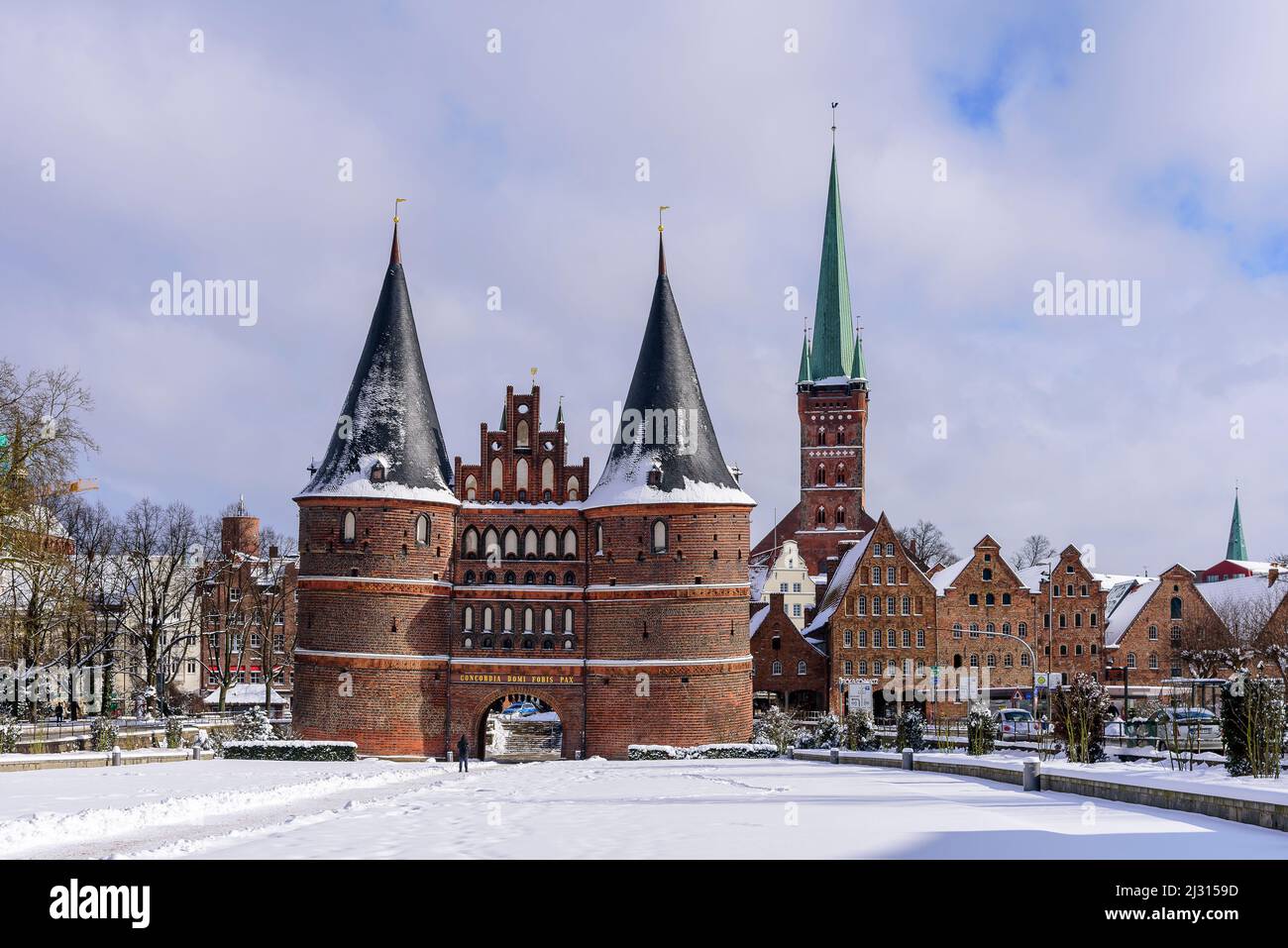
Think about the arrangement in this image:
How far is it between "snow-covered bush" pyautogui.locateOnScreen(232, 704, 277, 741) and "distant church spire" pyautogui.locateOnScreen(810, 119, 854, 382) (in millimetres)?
56355

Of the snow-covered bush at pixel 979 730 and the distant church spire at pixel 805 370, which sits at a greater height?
the distant church spire at pixel 805 370

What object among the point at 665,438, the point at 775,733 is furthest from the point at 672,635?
the point at 665,438

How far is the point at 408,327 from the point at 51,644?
23.1m

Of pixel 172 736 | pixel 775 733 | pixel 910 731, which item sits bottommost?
pixel 775 733

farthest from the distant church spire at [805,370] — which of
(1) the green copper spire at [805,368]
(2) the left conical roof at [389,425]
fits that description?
(2) the left conical roof at [389,425]

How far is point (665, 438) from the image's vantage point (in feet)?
161

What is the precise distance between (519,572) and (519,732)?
72.5ft

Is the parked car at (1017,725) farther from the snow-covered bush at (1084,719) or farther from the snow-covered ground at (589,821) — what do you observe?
the snow-covered ground at (589,821)

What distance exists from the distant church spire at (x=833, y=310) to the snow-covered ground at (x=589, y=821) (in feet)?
223

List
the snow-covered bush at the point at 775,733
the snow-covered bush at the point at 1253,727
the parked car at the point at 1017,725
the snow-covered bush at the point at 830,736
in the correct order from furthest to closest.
→ 1. the snow-covered bush at the point at 775,733
2. the parked car at the point at 1017,725
3. the snow-covered bush at the point at 830,736
4. the snow-covered bush at the point at 1253,727

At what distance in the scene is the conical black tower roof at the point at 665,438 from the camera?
159 feet

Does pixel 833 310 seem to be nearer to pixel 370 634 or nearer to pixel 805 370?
pixel 805 370

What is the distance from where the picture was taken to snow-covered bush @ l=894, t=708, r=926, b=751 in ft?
116
